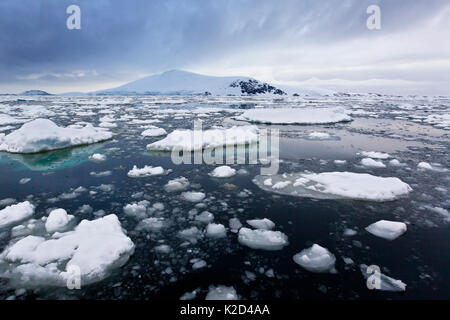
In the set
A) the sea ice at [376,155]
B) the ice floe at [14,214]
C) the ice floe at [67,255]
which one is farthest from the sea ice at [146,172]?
the sea ice at [376,155]

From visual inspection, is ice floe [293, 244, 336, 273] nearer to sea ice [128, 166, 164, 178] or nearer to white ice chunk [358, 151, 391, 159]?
sea ice [128, 166, 164, 178]

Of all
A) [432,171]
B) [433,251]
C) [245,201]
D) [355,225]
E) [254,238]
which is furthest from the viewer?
[432,171]

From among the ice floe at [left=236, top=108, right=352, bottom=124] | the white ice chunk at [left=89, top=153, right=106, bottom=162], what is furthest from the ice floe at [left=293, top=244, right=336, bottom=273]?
the ice floe at [left=236, top=108, right=352, bottom=124]

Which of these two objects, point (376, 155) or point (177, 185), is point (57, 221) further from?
point (376, 155)

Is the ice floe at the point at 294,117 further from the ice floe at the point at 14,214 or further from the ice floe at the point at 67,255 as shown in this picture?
the ice floe at the point at 67,255

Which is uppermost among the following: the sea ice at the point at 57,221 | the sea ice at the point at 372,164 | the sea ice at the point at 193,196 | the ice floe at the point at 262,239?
the sea ice at the point at 372,164

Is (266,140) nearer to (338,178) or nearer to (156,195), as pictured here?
(338,178)
